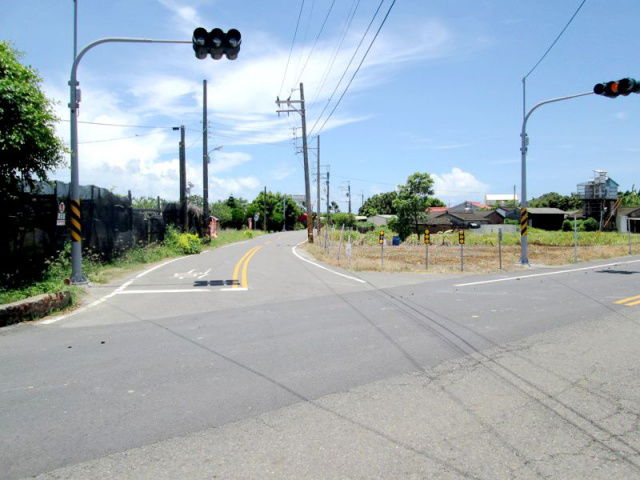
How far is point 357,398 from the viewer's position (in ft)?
17.0

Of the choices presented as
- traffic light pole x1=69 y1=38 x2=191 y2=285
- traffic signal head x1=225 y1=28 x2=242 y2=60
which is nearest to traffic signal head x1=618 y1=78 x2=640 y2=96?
traffic signal head x1=225 y1=28 x2=242 y2=60

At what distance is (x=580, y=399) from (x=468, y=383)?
1110 millimetres

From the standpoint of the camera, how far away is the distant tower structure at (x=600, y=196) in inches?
2985

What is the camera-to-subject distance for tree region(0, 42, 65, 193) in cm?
1072

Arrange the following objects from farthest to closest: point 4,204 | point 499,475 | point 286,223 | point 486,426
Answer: point 286,223 < point 4,204 < point 486,426 < point 499,475

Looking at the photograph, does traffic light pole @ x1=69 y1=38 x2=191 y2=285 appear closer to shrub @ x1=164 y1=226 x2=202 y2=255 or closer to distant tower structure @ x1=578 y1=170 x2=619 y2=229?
shrub @ x1=164 y1=226 x2=202 y2=255

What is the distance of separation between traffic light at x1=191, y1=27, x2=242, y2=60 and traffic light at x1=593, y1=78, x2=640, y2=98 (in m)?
10.4

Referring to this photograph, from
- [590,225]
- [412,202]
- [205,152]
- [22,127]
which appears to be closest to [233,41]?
[22,127]

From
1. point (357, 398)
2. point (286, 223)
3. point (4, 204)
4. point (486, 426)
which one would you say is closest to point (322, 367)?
point (357, 398)

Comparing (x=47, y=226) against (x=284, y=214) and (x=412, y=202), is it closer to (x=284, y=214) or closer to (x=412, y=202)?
(x=412, y=202)

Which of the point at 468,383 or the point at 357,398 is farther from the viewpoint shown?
the point at 468,383

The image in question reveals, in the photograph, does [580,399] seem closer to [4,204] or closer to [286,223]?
[4,204]

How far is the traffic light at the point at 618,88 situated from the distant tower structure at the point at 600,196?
6769 cm

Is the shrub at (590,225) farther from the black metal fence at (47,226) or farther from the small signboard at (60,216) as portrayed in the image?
the small signboard at (60,216)
